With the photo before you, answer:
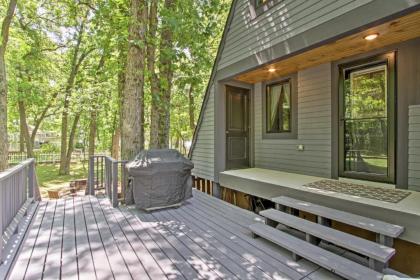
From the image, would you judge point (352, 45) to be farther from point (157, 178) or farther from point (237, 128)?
point (157, 178)

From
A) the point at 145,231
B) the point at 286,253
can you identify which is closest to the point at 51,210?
the point at 145,231

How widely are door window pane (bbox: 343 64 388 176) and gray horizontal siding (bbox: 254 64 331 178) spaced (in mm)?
344

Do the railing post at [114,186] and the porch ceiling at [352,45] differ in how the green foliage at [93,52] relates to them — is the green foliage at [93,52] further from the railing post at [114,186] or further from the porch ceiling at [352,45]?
the railing post at [114,186]

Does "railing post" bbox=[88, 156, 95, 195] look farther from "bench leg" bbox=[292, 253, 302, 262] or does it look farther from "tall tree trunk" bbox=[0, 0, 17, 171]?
"bench leg" bbox=[292, 253, 302, 262]

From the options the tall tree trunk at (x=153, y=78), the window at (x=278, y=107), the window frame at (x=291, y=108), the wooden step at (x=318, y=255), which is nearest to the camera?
the wooden step at (x=318, y=255)

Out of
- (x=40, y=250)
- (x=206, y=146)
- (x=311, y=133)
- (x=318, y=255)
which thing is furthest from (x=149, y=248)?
(x=311, y=133)

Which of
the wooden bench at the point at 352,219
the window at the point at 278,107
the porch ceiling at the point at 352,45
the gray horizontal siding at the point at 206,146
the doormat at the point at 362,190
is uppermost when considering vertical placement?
the porch ceiling at the point at 352,45

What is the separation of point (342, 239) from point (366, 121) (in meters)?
2.37

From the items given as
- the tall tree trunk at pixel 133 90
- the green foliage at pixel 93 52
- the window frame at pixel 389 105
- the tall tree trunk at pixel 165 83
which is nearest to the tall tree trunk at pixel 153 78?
the tall tree trunk at pixel 165 83

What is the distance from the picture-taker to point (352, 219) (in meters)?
2.93

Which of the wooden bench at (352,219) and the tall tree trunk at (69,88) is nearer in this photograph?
the wooden bench at (352,219)

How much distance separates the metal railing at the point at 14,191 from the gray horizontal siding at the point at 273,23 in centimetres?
428

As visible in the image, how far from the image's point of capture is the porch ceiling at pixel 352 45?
124 inches

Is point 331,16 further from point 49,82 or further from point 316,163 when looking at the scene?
point 49,82
